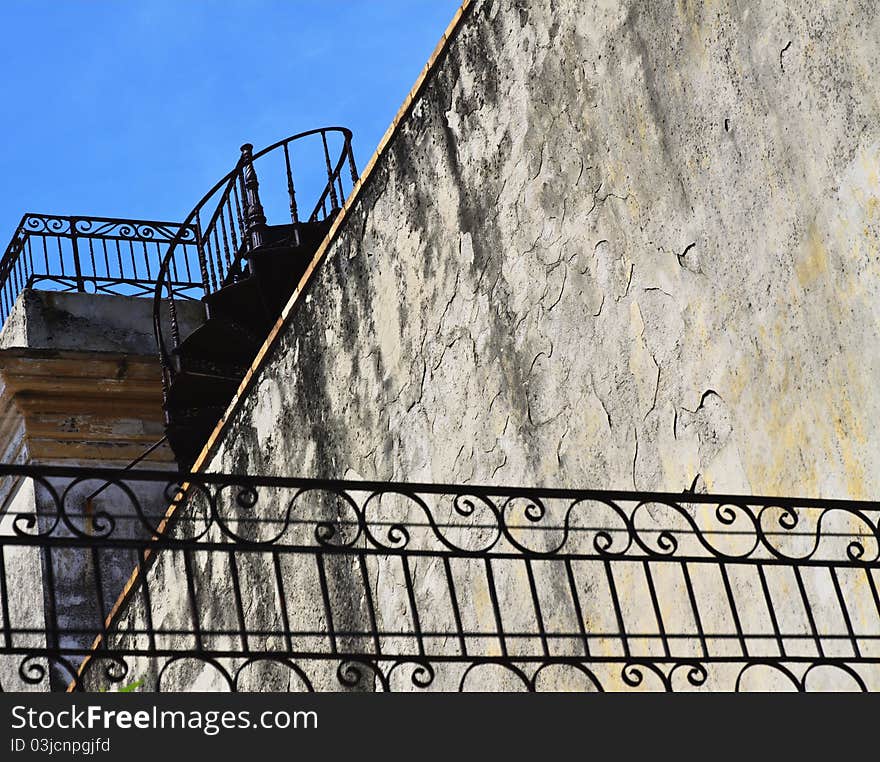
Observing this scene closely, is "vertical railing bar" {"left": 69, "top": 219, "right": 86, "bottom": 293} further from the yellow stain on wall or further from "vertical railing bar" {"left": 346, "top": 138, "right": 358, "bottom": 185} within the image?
the yellow stain on wall

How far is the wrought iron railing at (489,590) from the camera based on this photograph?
12.5 ft

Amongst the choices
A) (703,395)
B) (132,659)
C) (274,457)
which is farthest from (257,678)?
(703,395)

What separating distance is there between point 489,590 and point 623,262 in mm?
1201

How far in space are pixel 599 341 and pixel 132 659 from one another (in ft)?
17.4

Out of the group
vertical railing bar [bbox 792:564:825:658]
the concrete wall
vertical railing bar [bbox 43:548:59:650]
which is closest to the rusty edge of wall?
the concrete wall

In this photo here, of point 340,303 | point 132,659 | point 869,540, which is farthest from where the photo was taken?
point 132,659

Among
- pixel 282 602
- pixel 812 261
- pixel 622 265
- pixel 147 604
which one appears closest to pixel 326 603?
pixel 282 602

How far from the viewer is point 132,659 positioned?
9.75 m

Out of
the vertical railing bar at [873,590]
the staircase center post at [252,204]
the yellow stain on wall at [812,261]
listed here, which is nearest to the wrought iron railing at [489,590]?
the vertical railing bar at [873,590]

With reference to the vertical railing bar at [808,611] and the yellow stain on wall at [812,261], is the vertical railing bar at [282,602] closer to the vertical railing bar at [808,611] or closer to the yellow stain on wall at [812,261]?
the vertical railing bar at [808,611]

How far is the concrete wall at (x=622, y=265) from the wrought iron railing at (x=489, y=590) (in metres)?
0.10

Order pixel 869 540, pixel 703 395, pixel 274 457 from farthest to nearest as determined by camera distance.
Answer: pixel 274 457
pixel 703 395
pixel 869 540

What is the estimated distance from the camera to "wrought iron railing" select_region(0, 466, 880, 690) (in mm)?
3799
